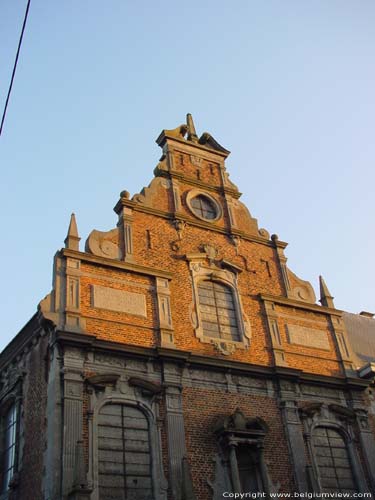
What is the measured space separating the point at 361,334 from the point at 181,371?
32.8 feet

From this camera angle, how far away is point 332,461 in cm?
1641

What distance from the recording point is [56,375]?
13664mm

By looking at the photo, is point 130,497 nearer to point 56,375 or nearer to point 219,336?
point 56,375

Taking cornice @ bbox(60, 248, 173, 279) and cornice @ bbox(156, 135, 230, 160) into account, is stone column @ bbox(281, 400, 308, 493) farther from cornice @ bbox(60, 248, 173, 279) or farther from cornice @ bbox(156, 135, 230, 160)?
cornice @ bbox(156, 135, 230, 160)

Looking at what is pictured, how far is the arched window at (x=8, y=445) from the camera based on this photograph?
597 inches

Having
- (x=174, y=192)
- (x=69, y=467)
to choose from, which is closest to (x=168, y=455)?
(x=69, y=467)

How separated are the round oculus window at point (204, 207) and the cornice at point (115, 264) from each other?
3.23m

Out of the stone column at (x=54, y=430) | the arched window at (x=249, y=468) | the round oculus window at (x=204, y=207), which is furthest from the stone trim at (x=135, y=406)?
the round oculus window at (x=204, y=207)

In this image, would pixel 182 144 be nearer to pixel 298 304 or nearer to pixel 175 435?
pixel 298 304

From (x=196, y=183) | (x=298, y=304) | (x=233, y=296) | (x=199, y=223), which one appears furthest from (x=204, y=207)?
(x=298, y=304)

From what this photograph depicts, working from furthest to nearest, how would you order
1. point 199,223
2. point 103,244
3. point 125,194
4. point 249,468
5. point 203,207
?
point 203,207
point 199,223
point 125,194
point 103,244
point 249,468

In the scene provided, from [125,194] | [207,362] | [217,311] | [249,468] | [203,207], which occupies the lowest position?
[249,468]

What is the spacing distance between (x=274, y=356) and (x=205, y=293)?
8.34 feet

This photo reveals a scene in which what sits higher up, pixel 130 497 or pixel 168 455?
pixel 168 455
